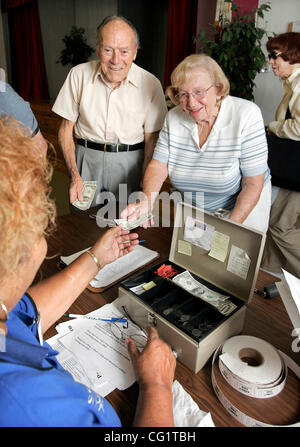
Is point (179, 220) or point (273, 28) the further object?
point (273, 28)

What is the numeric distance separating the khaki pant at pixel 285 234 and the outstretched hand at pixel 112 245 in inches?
71.0

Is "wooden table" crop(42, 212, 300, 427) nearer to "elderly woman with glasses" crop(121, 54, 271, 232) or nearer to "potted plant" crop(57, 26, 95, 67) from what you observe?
"elderly woman with glasses" crop(121, 54, 271, 232)

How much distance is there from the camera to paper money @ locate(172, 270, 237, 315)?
1.02 metres

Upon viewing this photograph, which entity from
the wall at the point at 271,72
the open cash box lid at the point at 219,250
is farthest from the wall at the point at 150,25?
the open cash box lid at the point at 219,250

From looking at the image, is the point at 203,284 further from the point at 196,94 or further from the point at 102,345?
the point at 196,94

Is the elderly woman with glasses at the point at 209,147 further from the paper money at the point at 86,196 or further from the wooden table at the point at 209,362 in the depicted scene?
the paper money at the point at 86,196

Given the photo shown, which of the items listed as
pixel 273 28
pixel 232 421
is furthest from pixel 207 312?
pixel 273 28

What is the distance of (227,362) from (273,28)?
12.2 ft

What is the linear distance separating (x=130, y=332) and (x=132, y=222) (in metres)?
0.60

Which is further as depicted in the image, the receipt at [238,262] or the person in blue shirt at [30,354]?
the receipt at [238,262]

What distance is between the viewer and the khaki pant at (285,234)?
105 inches

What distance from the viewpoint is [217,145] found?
143cm

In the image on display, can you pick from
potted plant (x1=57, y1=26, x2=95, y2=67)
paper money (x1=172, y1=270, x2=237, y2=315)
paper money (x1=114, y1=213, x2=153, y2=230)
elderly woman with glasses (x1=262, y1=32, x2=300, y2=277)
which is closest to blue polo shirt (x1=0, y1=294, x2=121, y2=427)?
paper money (x1=172, y1=270, x2=237, y2=315)

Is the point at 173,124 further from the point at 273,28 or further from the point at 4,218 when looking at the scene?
the point at 273,28
